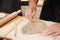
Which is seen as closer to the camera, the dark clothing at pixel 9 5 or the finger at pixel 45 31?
the finger at pixel 45 31

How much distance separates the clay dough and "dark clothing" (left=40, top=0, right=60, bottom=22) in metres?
0.21

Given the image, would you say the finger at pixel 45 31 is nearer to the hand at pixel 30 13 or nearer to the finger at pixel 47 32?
the finger at pixel 47 32

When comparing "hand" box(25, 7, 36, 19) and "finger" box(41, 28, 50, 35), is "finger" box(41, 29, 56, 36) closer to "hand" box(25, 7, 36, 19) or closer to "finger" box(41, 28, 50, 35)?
"finger" box(41, 28, 50, 35)

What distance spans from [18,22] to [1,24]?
0.13m

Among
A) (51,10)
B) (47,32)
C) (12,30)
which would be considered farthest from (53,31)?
(51,10)

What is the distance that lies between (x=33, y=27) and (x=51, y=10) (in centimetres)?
34

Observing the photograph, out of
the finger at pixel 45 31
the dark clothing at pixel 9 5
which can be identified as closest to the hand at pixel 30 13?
the finger at pixel 45 31

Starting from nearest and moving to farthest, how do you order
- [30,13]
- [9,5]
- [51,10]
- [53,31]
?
[53,31], [30,13], [51,10], [9,5]

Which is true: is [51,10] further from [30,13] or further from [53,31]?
[53,31]

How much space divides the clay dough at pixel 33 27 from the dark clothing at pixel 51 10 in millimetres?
208

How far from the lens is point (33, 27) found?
88 cm

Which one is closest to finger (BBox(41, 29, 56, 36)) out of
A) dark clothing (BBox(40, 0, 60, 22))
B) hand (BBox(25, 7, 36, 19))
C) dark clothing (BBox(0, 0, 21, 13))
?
hand (BBox(25, 7, 36, 19))

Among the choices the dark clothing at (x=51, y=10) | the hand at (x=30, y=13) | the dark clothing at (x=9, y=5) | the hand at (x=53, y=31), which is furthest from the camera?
the dark clothing at (x=9, y=5)

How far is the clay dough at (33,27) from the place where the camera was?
835 mm
